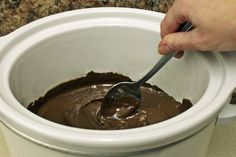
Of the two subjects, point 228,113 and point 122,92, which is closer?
point 228,113

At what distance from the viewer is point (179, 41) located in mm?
593

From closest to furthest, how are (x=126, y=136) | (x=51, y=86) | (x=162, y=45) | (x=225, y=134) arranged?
(x=126, y=136) → (x=162, y=45) → (x=51, y=86) → (x=225, y=134)

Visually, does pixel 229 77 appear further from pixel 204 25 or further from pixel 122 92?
pixel 122 92

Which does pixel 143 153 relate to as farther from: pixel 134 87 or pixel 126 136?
pixel 134 87

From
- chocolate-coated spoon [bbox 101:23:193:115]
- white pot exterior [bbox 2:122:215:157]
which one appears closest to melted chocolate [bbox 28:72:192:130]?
chocolate-coated spoon [bbox 101:23:193:115]

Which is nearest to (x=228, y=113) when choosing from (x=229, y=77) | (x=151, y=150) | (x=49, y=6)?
(x=229, y=77)

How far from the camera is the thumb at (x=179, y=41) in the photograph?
58 centimetres

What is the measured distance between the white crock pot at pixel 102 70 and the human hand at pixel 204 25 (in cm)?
6

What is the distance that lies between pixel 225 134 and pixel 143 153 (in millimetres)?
394

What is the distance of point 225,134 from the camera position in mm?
860

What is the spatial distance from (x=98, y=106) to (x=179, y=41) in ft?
0.66

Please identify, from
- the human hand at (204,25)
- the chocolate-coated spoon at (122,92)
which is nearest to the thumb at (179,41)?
the human hand at (204,25)

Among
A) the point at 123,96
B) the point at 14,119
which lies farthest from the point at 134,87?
the point at 14,119

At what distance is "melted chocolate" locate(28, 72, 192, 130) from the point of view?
2.26 feet
